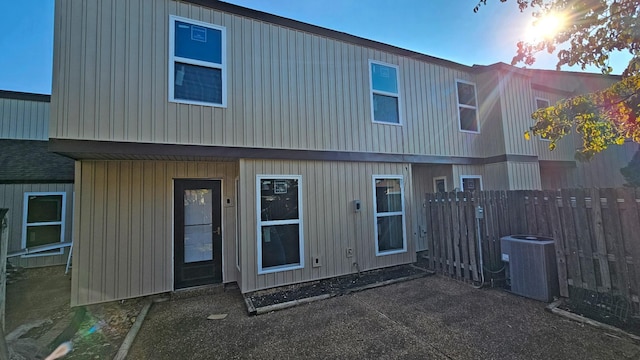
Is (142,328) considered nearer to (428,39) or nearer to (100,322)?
(100,322)

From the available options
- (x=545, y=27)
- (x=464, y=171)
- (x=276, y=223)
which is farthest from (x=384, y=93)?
(x=276, y=223)

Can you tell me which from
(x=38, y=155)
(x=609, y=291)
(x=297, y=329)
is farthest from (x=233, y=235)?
(x=38, y=155)

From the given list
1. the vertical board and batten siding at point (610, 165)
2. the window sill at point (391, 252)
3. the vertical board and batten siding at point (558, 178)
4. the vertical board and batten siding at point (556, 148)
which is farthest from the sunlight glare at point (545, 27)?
the vertical board and batten siding at point (610, 165)

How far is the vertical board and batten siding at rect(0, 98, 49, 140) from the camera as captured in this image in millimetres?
9367

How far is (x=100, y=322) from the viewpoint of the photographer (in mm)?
4176

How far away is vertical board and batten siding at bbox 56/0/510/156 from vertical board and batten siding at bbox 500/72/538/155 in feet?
6.13

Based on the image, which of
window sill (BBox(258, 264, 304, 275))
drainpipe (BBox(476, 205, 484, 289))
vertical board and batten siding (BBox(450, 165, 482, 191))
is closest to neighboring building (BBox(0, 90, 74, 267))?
window sill (BBox(258, 264, 304, 275))

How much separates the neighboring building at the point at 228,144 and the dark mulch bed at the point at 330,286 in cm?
18

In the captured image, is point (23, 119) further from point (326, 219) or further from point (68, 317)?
point (326, 219)

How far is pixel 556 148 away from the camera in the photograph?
9.02 meters

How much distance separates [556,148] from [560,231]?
660cm

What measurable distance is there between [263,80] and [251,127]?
40.9 inches

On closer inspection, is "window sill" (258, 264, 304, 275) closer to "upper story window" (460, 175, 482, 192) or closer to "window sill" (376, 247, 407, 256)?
"window sill" (376, 247, 407, 256)

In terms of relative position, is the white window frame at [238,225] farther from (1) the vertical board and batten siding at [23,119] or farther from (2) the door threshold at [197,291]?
(1) the vertical board and batten siding at [23,119]
